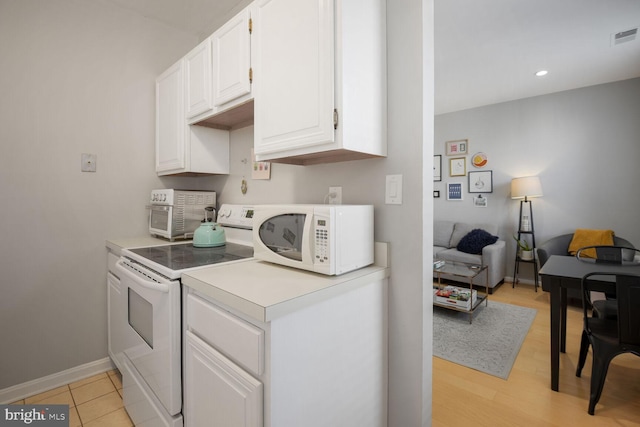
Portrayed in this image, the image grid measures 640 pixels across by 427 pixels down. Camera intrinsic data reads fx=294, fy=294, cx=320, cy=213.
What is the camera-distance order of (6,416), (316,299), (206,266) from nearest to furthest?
1. (316,299)
2. (206,266)
3. (6,416)

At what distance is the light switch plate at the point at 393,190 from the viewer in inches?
49.3

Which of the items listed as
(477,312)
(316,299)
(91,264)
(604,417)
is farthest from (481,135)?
(91,264)

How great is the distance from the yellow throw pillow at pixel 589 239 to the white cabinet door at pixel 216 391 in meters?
4.12

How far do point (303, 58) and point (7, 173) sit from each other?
1.96m

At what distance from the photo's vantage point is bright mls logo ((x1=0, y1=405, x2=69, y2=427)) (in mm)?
1511

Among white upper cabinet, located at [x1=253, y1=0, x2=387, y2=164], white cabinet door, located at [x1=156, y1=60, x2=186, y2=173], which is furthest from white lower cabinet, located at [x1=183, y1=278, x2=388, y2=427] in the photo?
white cabinet door, located at [x1=156, y1=60, x2=186, y2=173]

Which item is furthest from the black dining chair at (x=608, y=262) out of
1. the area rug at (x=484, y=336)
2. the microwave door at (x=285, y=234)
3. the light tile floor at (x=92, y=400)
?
the light tile floor at (x=92, y=400)

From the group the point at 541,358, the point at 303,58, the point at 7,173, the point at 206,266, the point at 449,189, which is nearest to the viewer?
the point at 303,58

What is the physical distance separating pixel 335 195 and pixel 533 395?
5.85ft

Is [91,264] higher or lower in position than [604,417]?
higher

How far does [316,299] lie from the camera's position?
3.12ft

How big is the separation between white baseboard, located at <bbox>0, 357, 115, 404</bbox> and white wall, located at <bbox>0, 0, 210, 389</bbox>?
4 centimetres

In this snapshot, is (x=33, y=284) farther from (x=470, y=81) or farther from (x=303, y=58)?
(x=470, y=81)

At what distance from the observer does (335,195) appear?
1482 mm
